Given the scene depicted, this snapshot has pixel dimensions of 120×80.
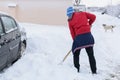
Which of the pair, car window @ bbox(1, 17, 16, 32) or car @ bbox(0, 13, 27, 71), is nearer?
car @ bbox(0, 13, 27, 71)

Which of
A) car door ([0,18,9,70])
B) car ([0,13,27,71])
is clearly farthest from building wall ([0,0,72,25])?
car door ([0,18,9,70])

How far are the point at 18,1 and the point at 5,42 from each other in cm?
1352

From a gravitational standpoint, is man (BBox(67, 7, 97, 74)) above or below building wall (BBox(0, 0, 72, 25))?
above

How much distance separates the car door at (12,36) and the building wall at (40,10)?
11.2 metres

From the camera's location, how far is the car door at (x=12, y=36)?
8.68 meters

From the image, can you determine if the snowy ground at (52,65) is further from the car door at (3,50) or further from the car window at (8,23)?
the car window at (8,23)

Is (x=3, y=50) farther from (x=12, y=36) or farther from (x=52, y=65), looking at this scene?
(x=52, y=65)

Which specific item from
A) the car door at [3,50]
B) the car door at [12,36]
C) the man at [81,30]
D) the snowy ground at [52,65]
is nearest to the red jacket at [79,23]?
the man at [81,30]

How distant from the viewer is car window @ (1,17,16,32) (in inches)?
348

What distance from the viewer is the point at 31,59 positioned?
930cm

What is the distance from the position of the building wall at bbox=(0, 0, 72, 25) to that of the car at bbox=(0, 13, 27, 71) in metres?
10.8

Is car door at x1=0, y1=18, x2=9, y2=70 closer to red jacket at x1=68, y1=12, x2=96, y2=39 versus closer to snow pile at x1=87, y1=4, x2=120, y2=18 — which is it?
red jacket at x1=68, y1=12, x2=96, y2=39

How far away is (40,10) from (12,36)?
12.3 m

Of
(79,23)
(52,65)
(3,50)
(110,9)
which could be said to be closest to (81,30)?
(79,23)
